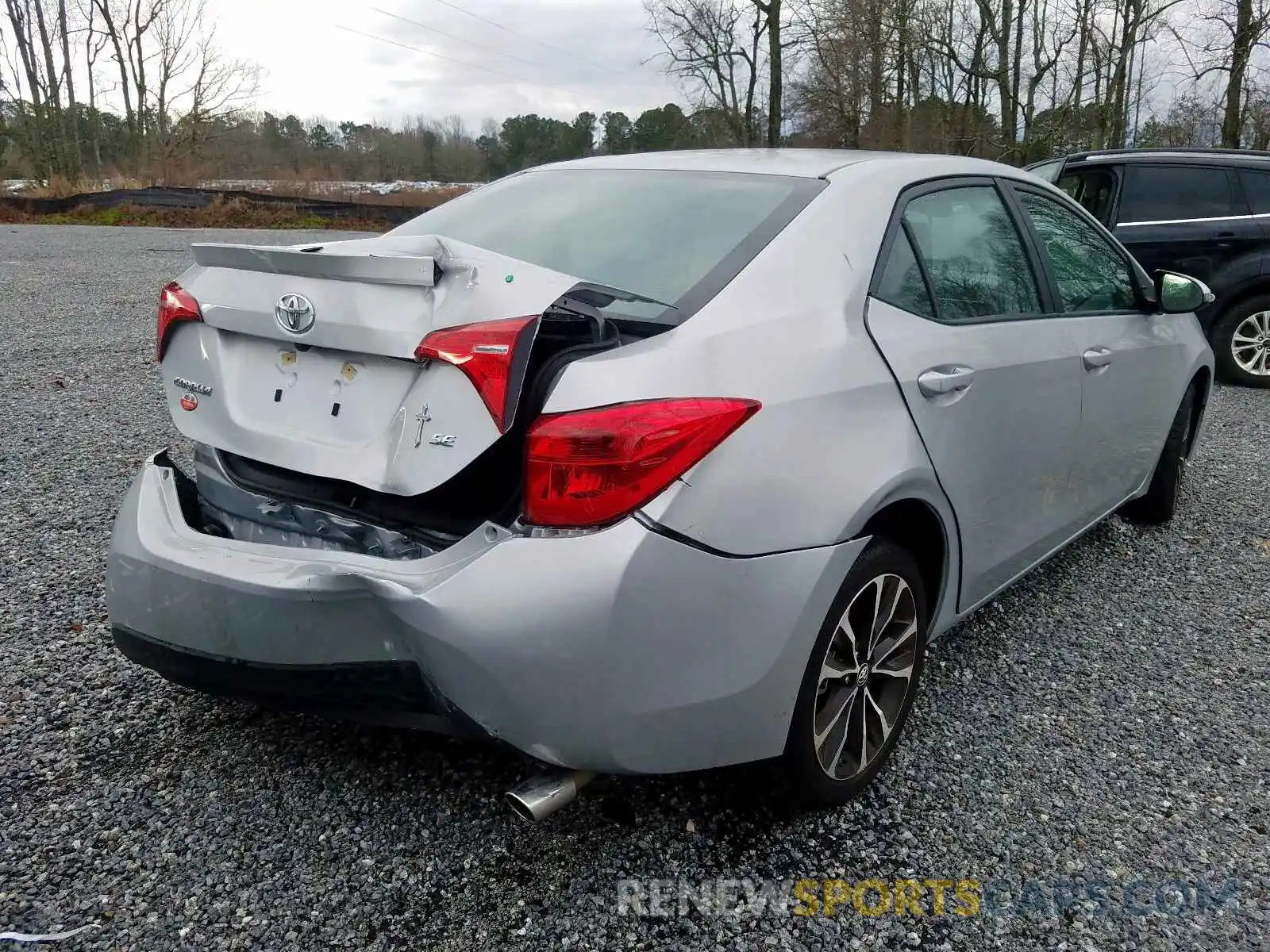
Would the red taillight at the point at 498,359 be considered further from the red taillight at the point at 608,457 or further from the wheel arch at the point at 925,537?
the wheel arch at the point at 925,537

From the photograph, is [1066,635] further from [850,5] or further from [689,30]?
[689,30]

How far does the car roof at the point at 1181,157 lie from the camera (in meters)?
7.77

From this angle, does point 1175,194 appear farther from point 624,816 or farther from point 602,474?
point 602,474

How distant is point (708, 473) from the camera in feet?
6.19

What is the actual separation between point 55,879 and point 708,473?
1.62 meters

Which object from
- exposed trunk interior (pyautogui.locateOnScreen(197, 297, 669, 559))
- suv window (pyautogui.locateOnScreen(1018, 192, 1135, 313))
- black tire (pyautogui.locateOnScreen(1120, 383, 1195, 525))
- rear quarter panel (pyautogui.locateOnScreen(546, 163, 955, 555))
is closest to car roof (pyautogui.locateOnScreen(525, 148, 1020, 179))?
suv window (pyautogui.locateOnScreen(1018, 192, 1135, 313))

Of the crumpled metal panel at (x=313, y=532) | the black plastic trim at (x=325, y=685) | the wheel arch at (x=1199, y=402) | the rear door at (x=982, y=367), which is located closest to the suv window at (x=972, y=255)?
the rear door at (x=982, y=367)

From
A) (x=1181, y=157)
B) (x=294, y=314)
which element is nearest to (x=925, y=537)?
(x=294, y=314)

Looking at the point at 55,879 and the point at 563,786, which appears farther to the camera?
the point at 55,879

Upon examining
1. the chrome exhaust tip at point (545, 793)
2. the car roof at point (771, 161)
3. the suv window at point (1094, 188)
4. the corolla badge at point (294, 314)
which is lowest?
the chrome exhaust tip at point (545, 793)

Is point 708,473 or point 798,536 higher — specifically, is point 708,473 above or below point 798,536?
above

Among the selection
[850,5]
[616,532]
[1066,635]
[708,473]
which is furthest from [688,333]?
[850,5]

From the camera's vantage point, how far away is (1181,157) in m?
7.84

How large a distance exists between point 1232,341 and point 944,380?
21.9ft
